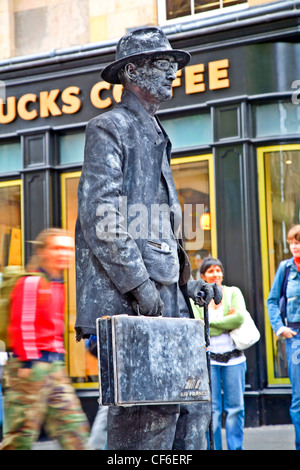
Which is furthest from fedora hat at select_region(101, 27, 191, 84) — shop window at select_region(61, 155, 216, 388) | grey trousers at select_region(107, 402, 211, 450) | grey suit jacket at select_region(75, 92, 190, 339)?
shop window at select_region(61, 155, 216, 388)

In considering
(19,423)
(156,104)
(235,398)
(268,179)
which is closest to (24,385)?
(19,423)

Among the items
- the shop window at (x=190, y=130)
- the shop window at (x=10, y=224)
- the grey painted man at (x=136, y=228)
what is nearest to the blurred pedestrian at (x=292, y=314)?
the shop window at (x=190, y=130)

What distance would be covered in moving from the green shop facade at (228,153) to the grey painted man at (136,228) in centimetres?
545

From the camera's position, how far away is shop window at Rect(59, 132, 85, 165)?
35.8ft

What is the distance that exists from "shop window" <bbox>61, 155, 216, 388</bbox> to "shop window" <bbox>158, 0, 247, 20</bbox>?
1955mm

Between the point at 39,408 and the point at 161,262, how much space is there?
1.72m

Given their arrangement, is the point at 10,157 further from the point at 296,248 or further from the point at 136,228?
the point at 136,228

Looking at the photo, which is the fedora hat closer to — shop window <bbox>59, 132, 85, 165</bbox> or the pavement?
the pavement

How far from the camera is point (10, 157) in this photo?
1127cm

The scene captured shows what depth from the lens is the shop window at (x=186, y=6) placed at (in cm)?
1066

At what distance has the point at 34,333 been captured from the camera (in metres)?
5.46

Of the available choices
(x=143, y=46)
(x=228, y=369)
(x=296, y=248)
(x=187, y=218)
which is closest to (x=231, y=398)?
(x=228, y=369)

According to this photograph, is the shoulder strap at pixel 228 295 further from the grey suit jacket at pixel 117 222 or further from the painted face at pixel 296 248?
the grey suit jacket at pixel 117 222
